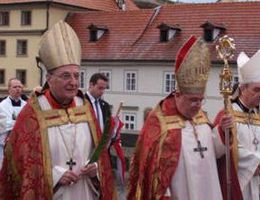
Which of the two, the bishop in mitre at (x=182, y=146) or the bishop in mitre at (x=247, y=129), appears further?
the bishop in mitre at (x=247, y=129)

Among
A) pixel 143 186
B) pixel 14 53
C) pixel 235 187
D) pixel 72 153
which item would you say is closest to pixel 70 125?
pixel 72 153

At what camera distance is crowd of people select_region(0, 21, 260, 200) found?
16.0 ft

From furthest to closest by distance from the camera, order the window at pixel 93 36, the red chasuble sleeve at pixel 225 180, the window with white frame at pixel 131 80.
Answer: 1. the window at pixel 93 36
2. the window with white frame at pixel 131 80
3. the red chasuble sleeve at pixel 225 180

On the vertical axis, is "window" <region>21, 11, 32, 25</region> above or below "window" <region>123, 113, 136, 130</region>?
above

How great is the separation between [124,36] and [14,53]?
9.56 m

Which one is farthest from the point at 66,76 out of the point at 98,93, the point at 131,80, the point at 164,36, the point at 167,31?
the point at 164,36

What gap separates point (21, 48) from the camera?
166 ft

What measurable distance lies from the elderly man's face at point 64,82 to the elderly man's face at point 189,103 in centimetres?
83

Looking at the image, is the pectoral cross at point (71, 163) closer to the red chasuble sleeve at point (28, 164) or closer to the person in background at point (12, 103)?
the red chasuble sleeve at point (28, 164)

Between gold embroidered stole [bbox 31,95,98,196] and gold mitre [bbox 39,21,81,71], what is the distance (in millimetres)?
309

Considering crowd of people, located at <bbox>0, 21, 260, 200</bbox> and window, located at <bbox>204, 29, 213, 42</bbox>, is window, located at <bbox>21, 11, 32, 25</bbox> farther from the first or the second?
crowd of people, located at <bbox>0, 21, 260, 200</bbox>

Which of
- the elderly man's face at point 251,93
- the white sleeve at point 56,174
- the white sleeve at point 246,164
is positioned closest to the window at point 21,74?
the elderly man's face at point 251,93

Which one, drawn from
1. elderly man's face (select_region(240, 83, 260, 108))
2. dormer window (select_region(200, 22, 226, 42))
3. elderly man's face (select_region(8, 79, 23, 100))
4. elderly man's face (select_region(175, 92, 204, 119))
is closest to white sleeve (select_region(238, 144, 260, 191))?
elderly man's face (select_region(240, 83, 260, 108))

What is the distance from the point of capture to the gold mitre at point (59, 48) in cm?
495
